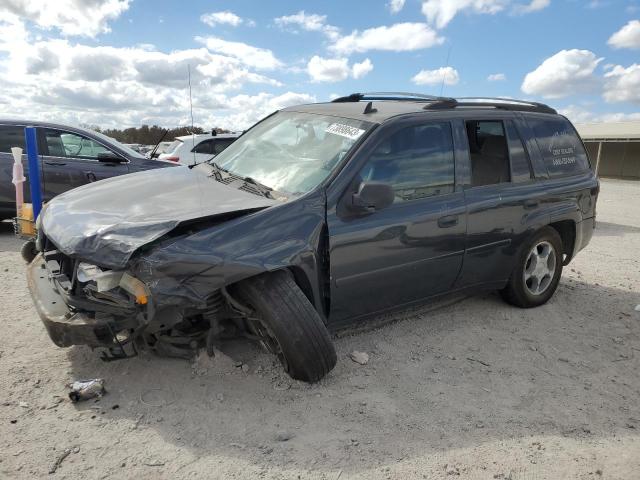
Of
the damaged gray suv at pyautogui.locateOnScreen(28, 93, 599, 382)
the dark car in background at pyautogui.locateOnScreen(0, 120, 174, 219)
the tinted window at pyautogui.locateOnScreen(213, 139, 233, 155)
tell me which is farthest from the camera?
the tinted window at pyautogui.locateOnScreen(213, 139, 233, 155)

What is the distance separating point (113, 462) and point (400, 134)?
271 centimetres

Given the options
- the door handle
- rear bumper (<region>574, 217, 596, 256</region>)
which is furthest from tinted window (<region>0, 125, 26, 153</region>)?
rear bumper (<region>574, 217, 596, 256</region>)

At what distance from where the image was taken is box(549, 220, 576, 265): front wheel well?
4.98 meters

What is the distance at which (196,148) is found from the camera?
425 inches

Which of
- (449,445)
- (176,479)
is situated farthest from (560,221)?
(176,479)

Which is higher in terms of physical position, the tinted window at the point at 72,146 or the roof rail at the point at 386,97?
the roof rail at the point at 386,97

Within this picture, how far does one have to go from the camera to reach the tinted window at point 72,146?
23.9 feet

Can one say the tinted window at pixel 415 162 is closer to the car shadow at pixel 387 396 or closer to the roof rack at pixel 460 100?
the roof rack at pixel 460 100

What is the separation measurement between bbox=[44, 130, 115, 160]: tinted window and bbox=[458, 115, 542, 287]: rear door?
17.7 feet

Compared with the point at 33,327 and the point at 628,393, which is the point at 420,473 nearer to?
the point at 628,393

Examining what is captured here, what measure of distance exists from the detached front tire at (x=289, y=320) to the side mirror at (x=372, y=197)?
2.11 feet

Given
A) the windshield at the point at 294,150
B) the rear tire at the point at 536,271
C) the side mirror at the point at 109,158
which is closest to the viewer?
the windshield at the point at 294,150

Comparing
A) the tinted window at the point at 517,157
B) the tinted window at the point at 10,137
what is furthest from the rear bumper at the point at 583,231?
the tinted window at the point at 10,137

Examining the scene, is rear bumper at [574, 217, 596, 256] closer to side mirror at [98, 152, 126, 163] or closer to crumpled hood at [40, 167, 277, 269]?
crumpled hood at [40, 167, 277, 269]
